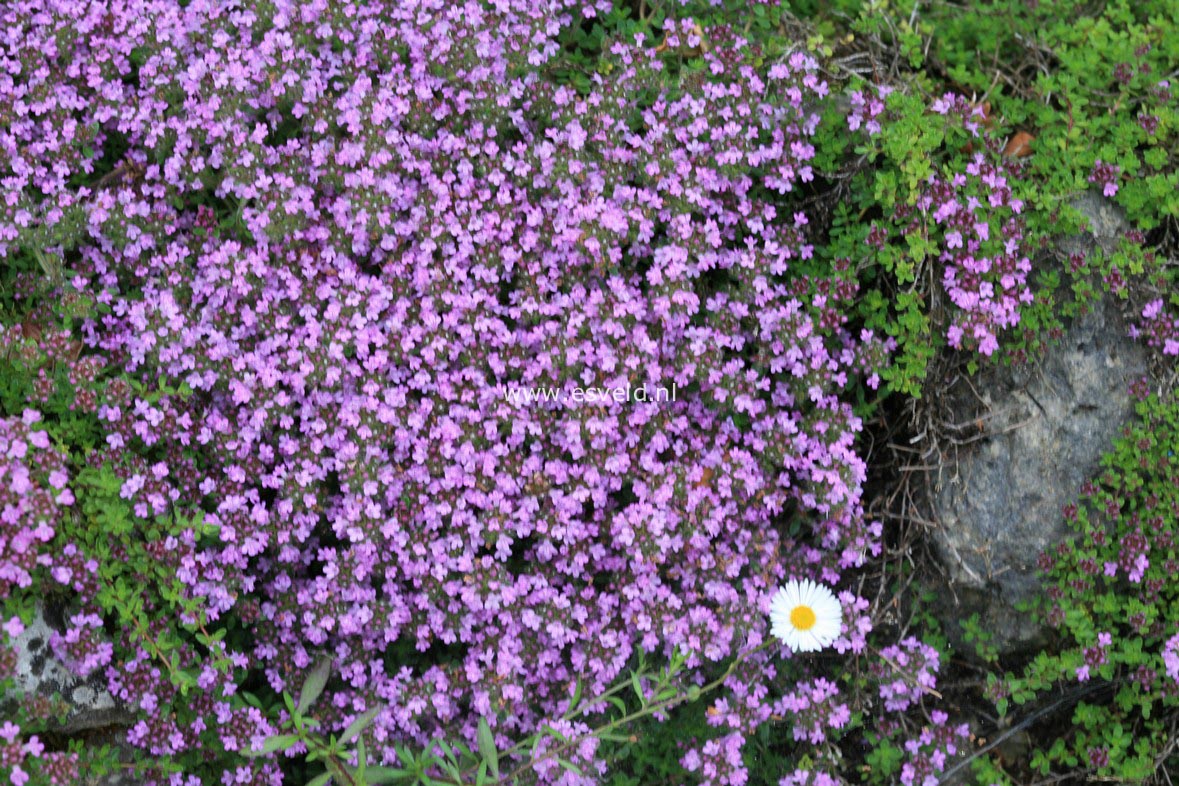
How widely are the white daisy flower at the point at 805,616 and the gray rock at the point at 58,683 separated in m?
2.13

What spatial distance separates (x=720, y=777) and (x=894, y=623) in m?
0.89

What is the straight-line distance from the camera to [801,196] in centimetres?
449

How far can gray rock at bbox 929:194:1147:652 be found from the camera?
4.07 meters

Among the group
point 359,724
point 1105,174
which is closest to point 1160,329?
point 1105,174

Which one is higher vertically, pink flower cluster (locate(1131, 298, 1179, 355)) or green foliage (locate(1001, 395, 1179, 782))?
pink flower cluster (locate(1131, 298, 1179, 355))

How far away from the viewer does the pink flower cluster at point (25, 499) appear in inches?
127

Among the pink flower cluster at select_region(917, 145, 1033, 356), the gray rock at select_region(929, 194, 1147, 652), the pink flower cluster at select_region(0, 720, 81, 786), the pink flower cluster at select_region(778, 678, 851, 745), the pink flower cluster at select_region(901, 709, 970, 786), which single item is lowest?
the pink flower cluster at select_region(901, 709, 970, 786)

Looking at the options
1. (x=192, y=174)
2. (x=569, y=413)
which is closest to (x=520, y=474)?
(x=569, y=413)

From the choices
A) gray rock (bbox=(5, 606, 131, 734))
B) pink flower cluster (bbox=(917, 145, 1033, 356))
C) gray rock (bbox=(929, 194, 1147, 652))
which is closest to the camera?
gray rock (bbox=(5, 606, 131, 734))

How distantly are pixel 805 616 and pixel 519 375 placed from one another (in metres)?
1.28

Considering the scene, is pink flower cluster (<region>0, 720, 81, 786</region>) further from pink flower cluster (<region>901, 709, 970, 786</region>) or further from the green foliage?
the green foliage

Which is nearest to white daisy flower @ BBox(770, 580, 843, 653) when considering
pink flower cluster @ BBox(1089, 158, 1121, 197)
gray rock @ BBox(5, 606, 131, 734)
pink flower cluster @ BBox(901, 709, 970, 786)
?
pink flower cluster @ BBox(901, 709, 970, 786)

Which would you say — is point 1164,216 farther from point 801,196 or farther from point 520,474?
point 520,474

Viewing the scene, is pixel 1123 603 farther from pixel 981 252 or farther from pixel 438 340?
pixel 438 340
